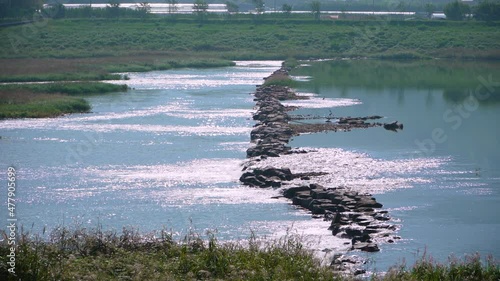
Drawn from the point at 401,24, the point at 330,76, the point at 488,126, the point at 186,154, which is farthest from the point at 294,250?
the point at 401,24

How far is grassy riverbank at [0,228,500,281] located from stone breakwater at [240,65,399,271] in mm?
1301

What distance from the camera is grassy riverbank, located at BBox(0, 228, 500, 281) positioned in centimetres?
1262

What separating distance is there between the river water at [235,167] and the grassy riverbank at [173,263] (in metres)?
1.23

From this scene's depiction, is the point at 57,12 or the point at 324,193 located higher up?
the point at 57,12

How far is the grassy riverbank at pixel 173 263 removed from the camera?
1262cm

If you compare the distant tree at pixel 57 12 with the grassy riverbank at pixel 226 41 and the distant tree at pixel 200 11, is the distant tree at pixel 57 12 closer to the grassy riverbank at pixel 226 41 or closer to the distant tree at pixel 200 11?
the grassy riverbank at pixel 226 41

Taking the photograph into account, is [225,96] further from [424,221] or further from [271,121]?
[424,221]

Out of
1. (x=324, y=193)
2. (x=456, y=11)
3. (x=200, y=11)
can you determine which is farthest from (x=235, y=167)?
(x=200, y=11)

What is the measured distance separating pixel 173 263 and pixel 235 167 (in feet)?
38.7

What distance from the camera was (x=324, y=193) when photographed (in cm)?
2036

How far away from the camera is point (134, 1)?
12031 centimetres

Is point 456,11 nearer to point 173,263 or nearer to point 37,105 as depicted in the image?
point 37,105

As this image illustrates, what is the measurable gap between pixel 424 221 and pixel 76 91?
96.7ft

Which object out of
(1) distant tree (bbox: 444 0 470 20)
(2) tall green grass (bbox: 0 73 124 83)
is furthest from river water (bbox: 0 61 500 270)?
(1) distant tree (bbox: 444 0 470 20)
